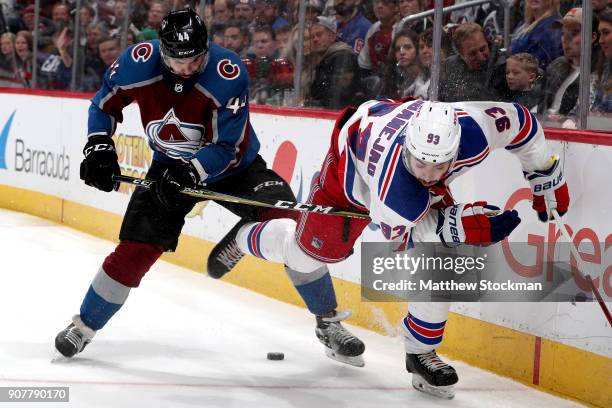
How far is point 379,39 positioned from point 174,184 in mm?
1713

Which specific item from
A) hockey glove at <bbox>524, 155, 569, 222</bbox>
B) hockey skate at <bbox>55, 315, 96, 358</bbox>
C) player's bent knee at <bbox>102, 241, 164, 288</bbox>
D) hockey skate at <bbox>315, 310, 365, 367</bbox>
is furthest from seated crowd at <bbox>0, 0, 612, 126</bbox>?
hockey skate at <bbox>55, 315, 96, 358</bbox>

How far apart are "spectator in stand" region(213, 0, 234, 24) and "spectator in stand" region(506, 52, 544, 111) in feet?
7.64

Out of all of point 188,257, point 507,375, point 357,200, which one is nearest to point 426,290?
point 507,375

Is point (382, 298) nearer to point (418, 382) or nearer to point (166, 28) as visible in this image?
point (418, 382)

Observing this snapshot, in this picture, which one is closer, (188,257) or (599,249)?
(599,249)

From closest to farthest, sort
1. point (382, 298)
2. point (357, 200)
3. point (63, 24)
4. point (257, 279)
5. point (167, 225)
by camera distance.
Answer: point (357, 200) → point (167, 225) → point (382, 298) → point (257, 279) → point (63, 24)

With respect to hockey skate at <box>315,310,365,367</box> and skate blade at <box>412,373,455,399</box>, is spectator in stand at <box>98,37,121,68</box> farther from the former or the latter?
skate blade at <box>412,373,455,399</box>

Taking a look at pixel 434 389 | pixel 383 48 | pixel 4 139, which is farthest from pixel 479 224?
pixel 4 139

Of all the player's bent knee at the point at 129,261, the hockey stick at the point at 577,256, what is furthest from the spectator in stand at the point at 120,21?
the hockey stick at the point at 577,256

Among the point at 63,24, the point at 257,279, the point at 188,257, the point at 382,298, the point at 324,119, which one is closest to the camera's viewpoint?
the point at 382,298

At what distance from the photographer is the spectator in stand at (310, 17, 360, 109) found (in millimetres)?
4941

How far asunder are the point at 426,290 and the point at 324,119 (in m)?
1.35

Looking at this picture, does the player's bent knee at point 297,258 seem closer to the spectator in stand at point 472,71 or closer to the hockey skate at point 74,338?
the hockey skate at point 74,338

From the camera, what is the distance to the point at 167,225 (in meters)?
3.71
